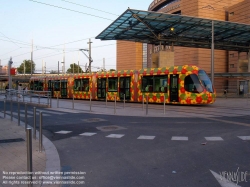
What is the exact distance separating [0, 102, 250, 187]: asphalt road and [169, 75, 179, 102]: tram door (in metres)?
9.29

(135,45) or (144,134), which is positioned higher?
(135,45)

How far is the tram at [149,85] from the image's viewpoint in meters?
19.4

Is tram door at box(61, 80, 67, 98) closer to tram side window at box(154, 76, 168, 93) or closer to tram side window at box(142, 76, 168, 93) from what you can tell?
tram side window at box(142, 76, 168, 93)

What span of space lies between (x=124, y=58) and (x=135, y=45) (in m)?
6.89

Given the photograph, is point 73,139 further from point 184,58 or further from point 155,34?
point 184,58

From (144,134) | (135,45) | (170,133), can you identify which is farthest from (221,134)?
(135,45)

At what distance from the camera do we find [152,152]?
6781 mm

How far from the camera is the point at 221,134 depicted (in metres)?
8.96

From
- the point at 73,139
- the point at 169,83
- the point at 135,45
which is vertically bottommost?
the point at 73,139

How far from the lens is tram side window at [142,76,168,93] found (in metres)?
20.9

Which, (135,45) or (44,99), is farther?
(135,45)

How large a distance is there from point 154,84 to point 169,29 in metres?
10.5

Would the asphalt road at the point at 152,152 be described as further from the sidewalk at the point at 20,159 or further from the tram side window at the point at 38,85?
the tram side window at the point at 38,85

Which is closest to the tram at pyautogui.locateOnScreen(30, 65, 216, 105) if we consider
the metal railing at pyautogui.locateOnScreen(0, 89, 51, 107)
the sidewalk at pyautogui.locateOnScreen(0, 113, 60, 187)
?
the metal railing at pyautogui.locateOnScreen(0, 89, 51, 107)
